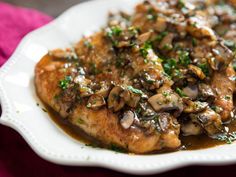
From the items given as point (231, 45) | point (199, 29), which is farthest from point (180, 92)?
point (231, 45)

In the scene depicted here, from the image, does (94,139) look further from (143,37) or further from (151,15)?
(151,15)

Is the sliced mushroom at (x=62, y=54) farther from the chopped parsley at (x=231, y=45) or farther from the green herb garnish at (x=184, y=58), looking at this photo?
the chopped parsley at (x=231, y=45)

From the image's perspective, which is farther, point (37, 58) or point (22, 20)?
point (22, 20)

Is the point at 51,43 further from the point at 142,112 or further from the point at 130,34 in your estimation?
the point at 142,112

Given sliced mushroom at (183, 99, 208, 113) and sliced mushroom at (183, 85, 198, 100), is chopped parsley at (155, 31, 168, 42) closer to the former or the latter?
sliced mushroom at (183, 85, 198, 100)

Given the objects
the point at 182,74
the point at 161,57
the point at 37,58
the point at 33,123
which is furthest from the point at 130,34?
the point at 33,123

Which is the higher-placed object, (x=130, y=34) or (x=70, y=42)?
(x=130, y=34)

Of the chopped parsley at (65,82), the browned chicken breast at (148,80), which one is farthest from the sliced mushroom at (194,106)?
the chopped parsley at (65,82)

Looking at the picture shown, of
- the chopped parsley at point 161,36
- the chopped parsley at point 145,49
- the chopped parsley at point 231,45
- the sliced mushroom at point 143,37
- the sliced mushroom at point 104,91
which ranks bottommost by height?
the chopped parsley at point 231,45
